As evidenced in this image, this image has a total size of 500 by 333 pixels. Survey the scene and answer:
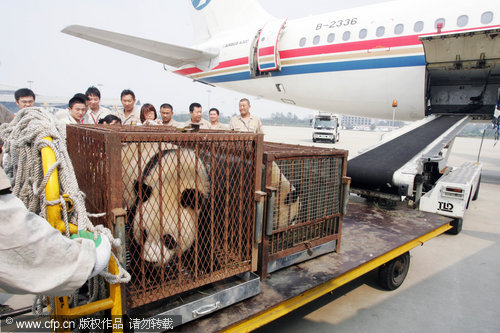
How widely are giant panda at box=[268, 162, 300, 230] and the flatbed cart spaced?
0.44 metres

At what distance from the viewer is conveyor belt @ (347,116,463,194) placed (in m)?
4.86

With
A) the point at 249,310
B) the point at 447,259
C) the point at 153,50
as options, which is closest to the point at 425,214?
the point at 447,259

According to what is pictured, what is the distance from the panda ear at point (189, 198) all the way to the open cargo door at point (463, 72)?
22.5 feet

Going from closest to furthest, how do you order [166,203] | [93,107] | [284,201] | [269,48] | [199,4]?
[166,203] < [284,201] < [93,107] < [269,48] < [199,4]

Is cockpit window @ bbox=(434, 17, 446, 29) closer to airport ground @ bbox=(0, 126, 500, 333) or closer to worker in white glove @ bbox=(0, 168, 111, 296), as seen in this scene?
airport ground @ bbox=(0, 126, 500, 333)

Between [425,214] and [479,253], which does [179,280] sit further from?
[479,253]

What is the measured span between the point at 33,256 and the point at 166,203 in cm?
85

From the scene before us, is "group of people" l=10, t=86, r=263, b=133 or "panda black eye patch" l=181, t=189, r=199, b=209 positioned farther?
"group of people" l=10, t=86, r=263, b=133

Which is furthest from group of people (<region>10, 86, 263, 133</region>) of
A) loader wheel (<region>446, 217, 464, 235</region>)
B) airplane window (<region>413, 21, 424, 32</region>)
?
airplane window (<region>413, 21, 424, 32</region>)

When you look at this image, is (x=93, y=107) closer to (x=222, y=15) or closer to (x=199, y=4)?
(x=222, y=15)

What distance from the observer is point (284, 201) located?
99.8 inches

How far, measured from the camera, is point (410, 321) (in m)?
3.04

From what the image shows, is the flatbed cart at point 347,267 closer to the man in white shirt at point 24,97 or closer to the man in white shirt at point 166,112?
the man in white shirt at point 166,112

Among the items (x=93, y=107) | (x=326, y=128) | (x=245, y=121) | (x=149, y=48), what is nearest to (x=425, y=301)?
(x=245, y=121)
